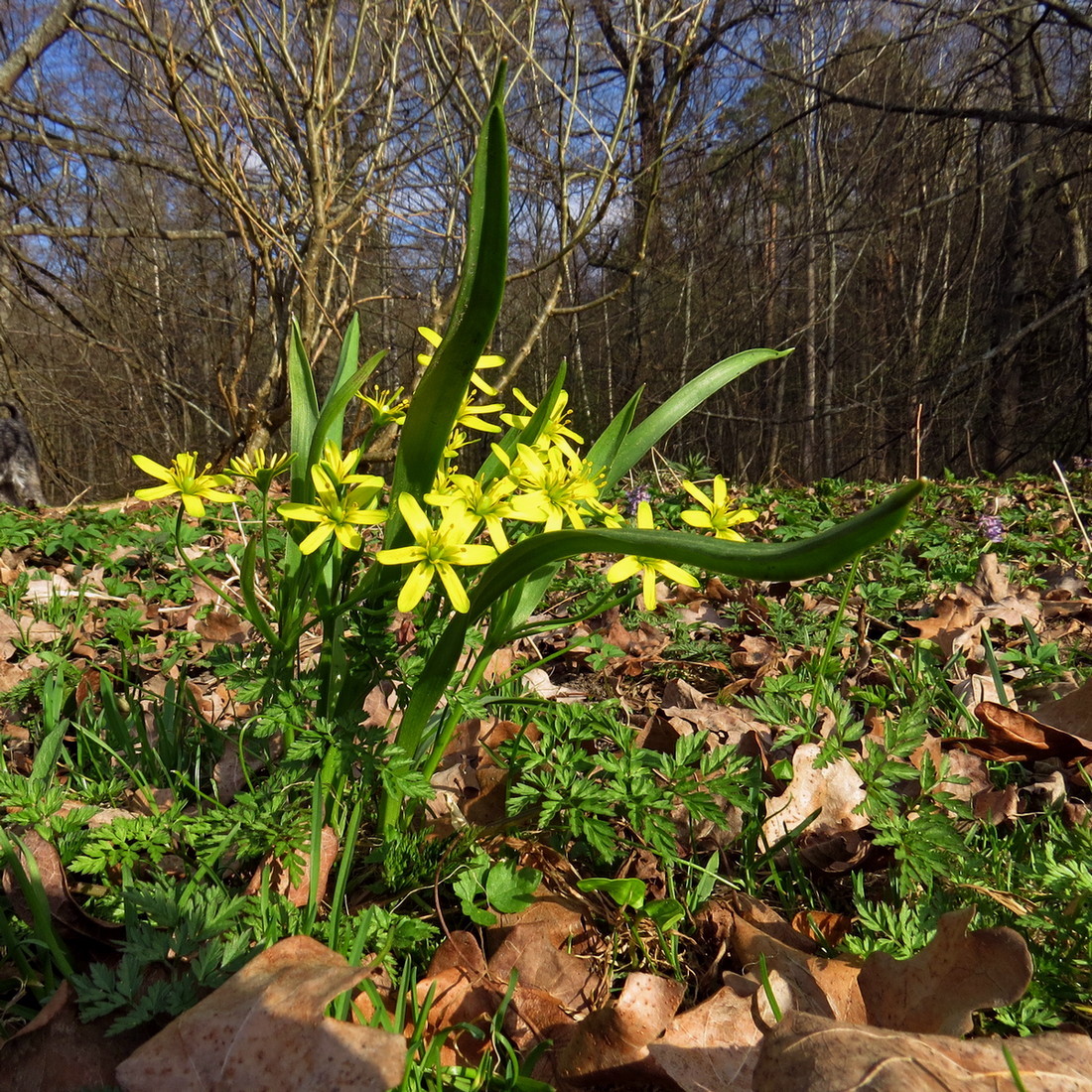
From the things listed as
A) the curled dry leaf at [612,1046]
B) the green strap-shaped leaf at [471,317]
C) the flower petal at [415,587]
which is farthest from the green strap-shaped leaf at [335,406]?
the curled dry leaf at [612,1046]

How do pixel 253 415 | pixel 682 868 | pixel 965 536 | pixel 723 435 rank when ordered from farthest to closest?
1. pixel 723 435
2. pixel 253 415
3. pixel 965 536
4. pixel 682 868

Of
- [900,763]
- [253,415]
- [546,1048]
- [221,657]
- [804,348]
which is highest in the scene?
[804,348]

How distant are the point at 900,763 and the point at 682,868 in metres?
0.43

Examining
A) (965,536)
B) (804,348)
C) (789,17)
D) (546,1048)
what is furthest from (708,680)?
(804,348)

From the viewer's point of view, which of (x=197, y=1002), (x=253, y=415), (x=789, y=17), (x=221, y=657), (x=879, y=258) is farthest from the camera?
(x=879, y=258)

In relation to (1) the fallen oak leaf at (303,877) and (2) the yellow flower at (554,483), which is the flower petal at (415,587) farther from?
(1) the fallen oak leaf at (303,877)

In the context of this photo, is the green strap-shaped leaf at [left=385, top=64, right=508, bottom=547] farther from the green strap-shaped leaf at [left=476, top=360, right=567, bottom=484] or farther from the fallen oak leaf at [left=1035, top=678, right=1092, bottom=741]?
the fallen oak leaf at [left=1035, top=678, right=1092, bottom=741]

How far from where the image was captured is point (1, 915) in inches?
39.2

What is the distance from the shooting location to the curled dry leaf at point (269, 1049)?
760 millimetres

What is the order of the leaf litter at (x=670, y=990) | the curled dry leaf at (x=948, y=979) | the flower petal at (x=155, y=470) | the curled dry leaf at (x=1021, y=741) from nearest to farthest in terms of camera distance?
the leaf litter at (x=670, y=990) < the curled dry leaf at (x=948, y=979) < the flower petal at (x=155, y=470) < the curled dry leaf at (x=1021, y=741)

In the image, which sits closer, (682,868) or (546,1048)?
(546,1048)

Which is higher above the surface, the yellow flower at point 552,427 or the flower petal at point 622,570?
the yellow flower at point 552,427

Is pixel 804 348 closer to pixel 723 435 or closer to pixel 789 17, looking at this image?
pixel 723 435

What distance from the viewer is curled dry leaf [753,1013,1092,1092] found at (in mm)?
728
